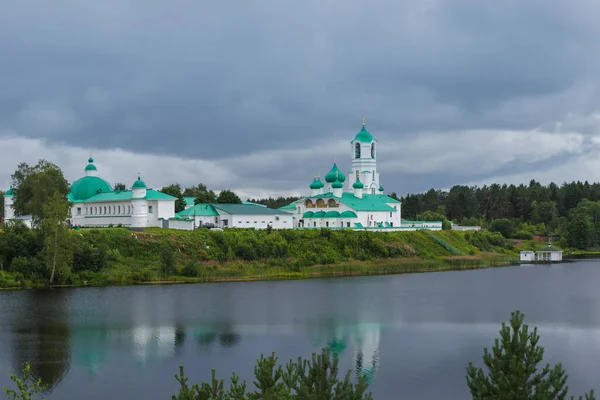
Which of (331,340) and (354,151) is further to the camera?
(354,151)

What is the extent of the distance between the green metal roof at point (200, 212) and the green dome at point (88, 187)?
8334 mm

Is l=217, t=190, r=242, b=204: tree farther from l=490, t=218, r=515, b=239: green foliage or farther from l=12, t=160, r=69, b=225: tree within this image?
l=490, t=218, r=515, b=239: green foliage

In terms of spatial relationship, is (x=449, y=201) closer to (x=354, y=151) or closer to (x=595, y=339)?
(x=354, y=151)

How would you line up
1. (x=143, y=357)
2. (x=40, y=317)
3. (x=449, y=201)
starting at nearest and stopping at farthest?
(x=143, y=357), (x=40, y=317), (x=449, y=201)

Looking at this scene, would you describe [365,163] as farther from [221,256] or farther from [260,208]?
[221,256]

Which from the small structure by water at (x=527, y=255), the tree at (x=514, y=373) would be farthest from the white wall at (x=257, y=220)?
the tree at (x=514, y=373)

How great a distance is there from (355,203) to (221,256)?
27.3 meters

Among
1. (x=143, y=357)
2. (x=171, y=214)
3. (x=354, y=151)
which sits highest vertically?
(x=354, y=151)

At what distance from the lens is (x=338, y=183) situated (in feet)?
273

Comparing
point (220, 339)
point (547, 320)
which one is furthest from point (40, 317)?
point (547, 320)

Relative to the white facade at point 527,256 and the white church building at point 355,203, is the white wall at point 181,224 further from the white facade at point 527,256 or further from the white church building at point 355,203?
the white facade at point 527,256

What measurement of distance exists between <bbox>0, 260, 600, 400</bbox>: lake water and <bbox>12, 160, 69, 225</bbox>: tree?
13344mm

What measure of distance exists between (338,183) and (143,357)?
57765 millimetres

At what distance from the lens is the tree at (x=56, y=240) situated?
4678 cm
